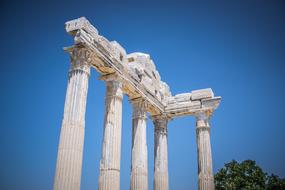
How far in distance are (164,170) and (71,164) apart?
13.2 m

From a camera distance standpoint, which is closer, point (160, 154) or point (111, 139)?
point (111, 139)

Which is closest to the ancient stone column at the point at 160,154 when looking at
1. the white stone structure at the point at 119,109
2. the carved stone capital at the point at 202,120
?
the white stone structure at the point at 119,109

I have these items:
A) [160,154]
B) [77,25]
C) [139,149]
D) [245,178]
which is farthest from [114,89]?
[245,178]

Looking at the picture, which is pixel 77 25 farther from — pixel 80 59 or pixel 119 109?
pixel 119 109

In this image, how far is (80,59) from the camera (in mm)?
17844

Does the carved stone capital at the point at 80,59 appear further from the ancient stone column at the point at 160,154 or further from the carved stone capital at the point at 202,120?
the carved stone capital at the point at 202,120

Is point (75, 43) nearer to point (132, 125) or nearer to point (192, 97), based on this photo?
point (132, 125)

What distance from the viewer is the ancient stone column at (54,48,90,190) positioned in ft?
49.1

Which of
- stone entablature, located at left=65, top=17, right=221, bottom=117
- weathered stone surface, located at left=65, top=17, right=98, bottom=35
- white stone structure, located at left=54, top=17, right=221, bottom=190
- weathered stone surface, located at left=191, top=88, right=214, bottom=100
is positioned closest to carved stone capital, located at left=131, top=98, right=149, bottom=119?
white stone structure, located at left=54, top=17, right=221, bottom=190

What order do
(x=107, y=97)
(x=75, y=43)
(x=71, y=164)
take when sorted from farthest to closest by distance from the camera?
(x=107, y=97) → (x=75, y=43) → (x=71, y=164)

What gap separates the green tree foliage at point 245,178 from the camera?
128 ft

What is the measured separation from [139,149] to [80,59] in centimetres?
897

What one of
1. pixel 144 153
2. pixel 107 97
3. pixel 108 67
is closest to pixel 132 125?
pixel 144 153

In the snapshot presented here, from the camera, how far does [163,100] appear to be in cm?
2867
